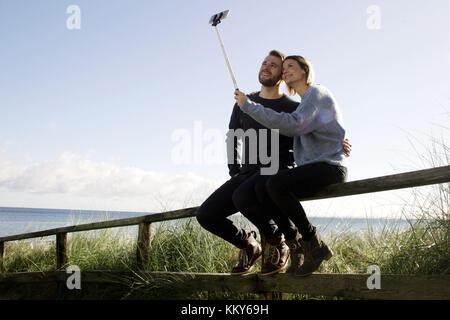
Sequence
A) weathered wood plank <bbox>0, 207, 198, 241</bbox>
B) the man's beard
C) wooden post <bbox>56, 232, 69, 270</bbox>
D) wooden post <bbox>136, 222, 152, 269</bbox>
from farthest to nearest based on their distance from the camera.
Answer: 1. wooden post <bbox>56, 232, 69, 270</bbox>
2. wooden post <bbox>136, 222, 152, 269</bbox>
3. weathered wood plank <bbox>0, 207, 198, 241</bbox>
4. the man's beard

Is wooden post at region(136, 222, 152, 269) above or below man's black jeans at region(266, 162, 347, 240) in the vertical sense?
below

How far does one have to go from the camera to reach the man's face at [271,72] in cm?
341

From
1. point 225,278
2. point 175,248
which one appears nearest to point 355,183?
point 225,278

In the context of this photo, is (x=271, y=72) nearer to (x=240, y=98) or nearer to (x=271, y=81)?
(x=271, y=81)

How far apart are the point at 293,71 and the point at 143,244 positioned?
255cm

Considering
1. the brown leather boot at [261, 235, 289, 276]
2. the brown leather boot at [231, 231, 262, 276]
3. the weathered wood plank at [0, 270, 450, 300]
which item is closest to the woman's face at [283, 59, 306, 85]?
the brown leather boot at [261, 235, 289, 276]

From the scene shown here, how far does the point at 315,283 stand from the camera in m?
2.86

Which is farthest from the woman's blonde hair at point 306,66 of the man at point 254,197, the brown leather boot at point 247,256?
the brown leather boot at point 247,256

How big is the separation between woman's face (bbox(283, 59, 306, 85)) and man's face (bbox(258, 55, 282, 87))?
1.04 feet

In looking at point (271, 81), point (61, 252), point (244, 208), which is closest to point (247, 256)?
point (244, 208)

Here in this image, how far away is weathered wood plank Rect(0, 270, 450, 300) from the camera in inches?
97.1

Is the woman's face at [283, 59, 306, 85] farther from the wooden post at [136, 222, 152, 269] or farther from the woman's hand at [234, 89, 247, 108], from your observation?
the wooden post at [136, 222, 152, 269]
